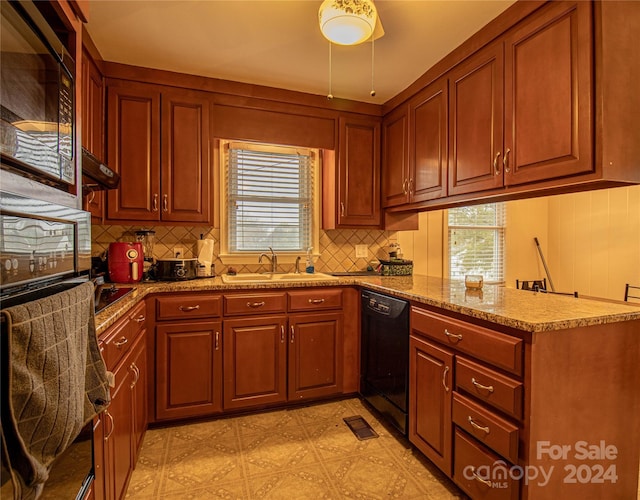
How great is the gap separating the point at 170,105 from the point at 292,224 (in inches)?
51.7

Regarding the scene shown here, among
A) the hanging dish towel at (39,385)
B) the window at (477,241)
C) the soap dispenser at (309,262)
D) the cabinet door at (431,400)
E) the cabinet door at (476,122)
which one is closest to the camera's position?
the hanging dish towel at (39,385)

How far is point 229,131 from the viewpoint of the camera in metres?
2.62

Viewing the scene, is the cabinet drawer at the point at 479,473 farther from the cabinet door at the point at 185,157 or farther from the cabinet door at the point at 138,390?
the cabinet door at the point at 185,157

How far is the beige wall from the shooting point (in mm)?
3453

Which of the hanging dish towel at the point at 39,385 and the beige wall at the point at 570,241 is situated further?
the beige wall at the point at 570,241

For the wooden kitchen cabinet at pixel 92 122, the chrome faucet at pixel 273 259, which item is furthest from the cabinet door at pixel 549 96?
the wooden kitchen cabinet at pixel 92 122

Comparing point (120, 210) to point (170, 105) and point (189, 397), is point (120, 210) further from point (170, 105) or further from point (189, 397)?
point (189, 397)

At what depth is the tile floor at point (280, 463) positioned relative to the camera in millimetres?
1641

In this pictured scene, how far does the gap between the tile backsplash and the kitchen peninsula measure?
111 cm

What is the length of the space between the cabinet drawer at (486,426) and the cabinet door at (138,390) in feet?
5.01

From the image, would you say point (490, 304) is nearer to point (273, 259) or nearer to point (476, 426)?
point (476, 426)

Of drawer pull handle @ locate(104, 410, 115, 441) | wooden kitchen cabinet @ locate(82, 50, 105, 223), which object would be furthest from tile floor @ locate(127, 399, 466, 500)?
wooden kitchen cabinet @ locate(82, 50, 105, 223)

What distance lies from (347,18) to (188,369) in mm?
2168

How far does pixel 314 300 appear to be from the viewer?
8.05ft
